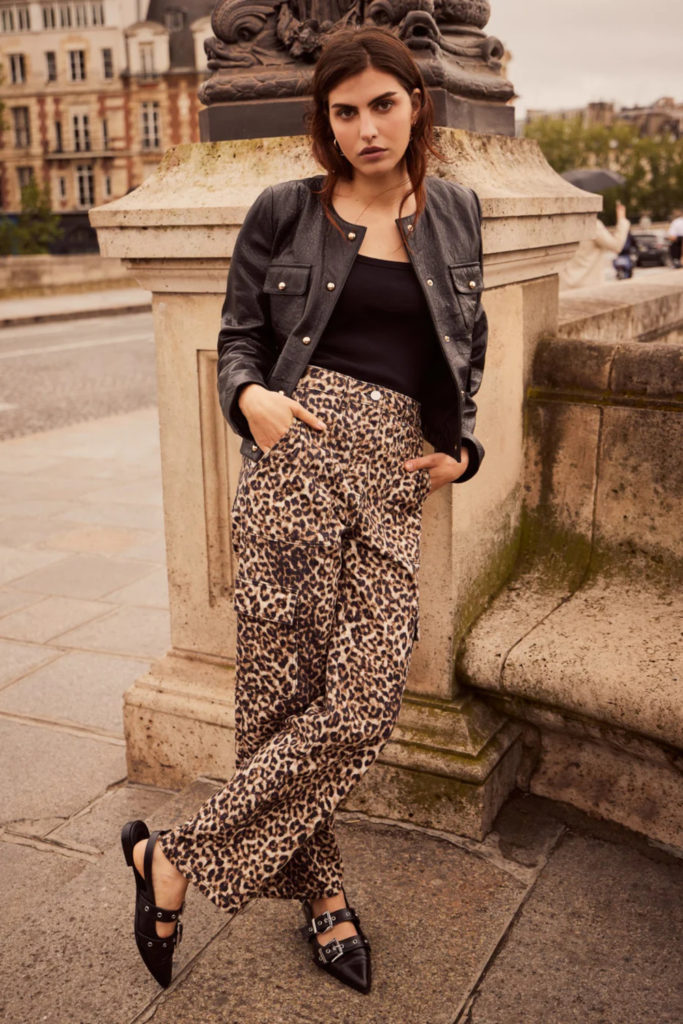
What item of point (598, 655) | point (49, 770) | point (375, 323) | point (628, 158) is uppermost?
point (628, 158)

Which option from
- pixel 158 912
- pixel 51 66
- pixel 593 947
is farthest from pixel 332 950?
pixel 51 66

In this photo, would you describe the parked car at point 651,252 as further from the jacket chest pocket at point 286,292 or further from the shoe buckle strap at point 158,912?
the shoe buckle strap at point 158,912

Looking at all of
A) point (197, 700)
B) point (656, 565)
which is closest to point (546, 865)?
point (656, 565)

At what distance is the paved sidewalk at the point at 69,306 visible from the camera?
859 inches

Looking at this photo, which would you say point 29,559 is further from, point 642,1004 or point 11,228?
point 11,228

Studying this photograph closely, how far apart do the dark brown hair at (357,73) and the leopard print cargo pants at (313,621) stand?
42cm

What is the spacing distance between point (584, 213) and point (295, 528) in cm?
167

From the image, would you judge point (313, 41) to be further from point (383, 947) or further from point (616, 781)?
point (383, 947)

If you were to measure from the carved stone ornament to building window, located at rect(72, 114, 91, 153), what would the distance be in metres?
62.3

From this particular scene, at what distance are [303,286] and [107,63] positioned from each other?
6413 cm

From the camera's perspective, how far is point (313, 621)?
208 cm

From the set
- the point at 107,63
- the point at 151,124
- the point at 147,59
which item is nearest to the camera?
the point at 147,59

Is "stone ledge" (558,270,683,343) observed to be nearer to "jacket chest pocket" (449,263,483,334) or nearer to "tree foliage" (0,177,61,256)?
"jacket chest pocket" (449,263,483,334)

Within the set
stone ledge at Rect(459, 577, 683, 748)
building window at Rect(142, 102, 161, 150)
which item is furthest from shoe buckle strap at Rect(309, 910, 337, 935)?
building window at Rect(142, 102, 161, 150)
